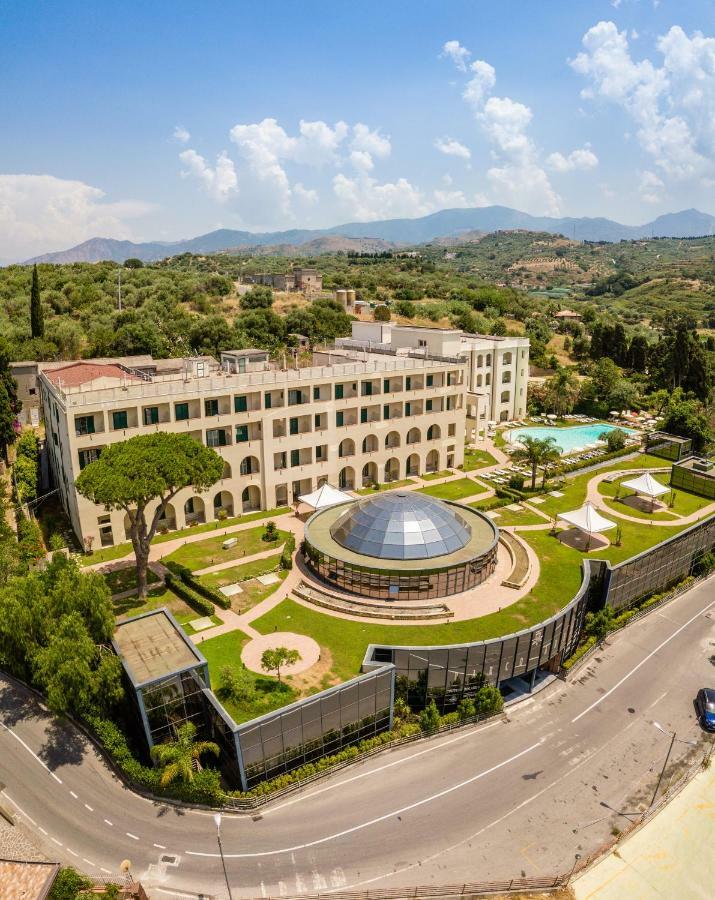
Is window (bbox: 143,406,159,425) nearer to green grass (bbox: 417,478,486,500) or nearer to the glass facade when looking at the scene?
green grass (bbox: 417,478,486,500)

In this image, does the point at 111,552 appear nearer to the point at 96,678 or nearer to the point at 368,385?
the point at 96,678

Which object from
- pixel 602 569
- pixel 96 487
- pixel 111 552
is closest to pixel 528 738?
pixel 602 569

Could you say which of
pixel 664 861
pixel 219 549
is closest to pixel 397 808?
pixel 664 861

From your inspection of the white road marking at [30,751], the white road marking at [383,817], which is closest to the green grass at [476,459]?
the white road marking at [383,817]

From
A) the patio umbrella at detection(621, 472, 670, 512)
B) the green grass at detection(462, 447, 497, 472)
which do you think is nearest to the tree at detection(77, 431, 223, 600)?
the green grass at detection(462, 447, 497, 472)

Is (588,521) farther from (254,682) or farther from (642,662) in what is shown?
(254,682)

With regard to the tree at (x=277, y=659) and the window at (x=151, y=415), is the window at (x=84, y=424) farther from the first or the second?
the tree at (x=277, y=659)
